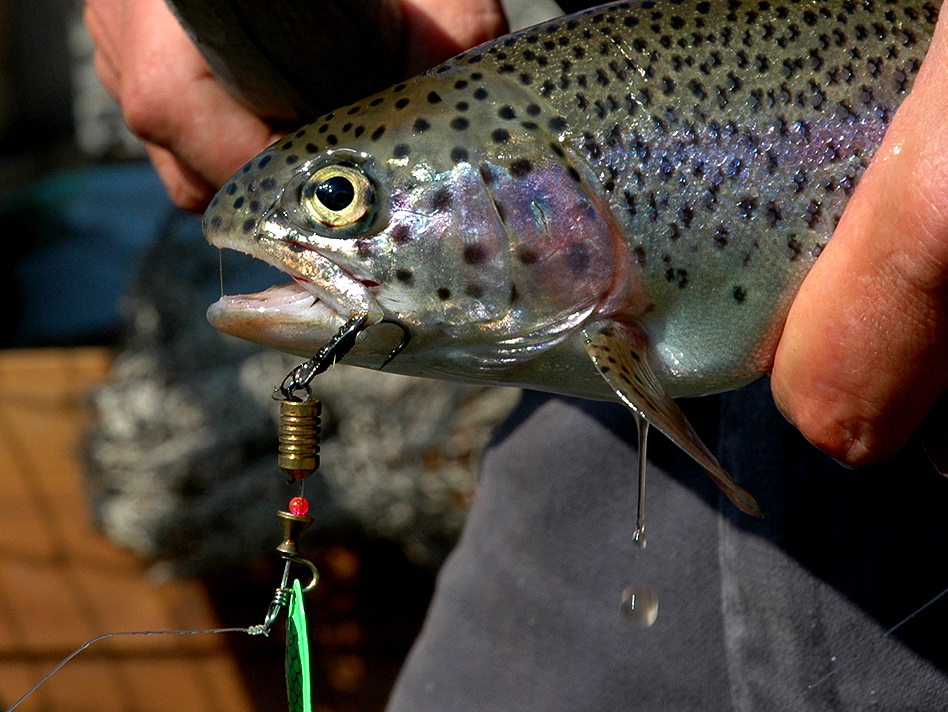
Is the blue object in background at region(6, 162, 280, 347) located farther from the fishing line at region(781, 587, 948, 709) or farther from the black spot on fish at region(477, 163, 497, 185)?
the fishing line at region(781, 587, 948, 709)

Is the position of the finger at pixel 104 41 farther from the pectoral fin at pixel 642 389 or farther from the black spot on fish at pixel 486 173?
the pectoral fin at pixel 642 389

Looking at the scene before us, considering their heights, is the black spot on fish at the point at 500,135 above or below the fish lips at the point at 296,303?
above

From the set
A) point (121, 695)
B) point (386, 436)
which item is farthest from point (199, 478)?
point (121, 695)

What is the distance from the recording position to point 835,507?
1.25 meters

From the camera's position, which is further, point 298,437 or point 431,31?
point 431,31

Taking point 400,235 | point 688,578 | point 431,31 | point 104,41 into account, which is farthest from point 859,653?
point 104,41

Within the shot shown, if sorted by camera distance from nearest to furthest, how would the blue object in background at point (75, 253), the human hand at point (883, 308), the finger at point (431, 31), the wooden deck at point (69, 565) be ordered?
the human hand at point (883, 308) < the finger at point (431, 31) < the wooden deck at point (69, 565) < the blue object in background at point (75, 253)

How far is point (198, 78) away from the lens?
1.46 m

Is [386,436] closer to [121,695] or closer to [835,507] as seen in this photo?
[121,695]

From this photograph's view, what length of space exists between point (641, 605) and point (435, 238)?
2.27 ft

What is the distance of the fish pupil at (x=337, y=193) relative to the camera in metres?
1.02

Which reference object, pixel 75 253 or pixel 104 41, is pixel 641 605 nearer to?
pixel 104 41

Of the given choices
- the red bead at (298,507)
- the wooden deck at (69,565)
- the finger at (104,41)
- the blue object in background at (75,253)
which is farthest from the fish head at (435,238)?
the blue object in background at (75,253)

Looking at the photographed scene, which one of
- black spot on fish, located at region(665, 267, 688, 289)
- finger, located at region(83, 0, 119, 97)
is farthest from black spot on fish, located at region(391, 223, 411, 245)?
finger, located at region(83, 0, 119, 97)
